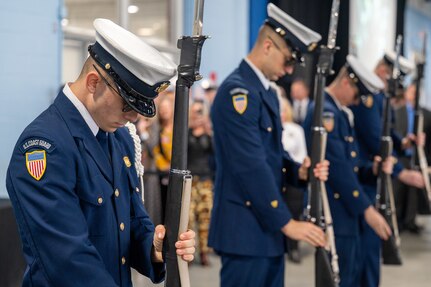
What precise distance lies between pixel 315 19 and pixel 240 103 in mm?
5885

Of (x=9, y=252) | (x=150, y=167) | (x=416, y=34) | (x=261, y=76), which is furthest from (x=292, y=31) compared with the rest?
(x=416, y=34)

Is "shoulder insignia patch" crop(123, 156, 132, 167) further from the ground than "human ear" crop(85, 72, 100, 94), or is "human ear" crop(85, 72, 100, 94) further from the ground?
"human ear" crop(85, 72, 100, 94)

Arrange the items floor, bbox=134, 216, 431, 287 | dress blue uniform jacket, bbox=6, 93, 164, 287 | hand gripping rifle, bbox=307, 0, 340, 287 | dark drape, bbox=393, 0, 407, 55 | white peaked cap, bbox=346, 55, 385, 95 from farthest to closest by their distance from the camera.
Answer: dark drape, bbox=393, 0, 407, 55
floor, bbox=134, 216, 431, 287
white peaked cap, bbox=346, 55, 385, 95
hand gripping rifle, bbox=307, 0, 340, 287
dress blue uniform jacket, bbox=6, 93, 164, 287

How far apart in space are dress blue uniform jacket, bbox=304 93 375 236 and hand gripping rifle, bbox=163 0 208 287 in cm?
187

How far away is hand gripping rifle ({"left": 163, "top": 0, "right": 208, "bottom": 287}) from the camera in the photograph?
69.7 inches

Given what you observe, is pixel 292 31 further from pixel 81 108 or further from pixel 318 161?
pixel 81 108

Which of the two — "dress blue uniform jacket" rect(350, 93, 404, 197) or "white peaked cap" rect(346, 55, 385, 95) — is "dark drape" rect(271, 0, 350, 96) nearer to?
"dress blue uniform jacket" rect(350, 93, 404, 197)

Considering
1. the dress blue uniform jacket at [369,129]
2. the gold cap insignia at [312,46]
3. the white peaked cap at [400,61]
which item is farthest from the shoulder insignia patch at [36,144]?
the white peaked cap at [400,61]

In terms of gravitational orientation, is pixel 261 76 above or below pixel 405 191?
above

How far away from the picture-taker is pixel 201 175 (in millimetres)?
5852

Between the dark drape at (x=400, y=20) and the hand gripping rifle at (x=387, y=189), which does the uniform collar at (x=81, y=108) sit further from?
the dark drape at (x=400, y=20)

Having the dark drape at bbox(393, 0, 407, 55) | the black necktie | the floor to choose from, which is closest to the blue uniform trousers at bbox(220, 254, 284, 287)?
the black necktie

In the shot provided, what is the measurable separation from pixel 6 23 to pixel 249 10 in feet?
14.6

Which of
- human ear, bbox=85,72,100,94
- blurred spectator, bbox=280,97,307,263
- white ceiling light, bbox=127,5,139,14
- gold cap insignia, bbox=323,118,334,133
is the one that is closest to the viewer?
human ear, bbox=85,72,100,94
